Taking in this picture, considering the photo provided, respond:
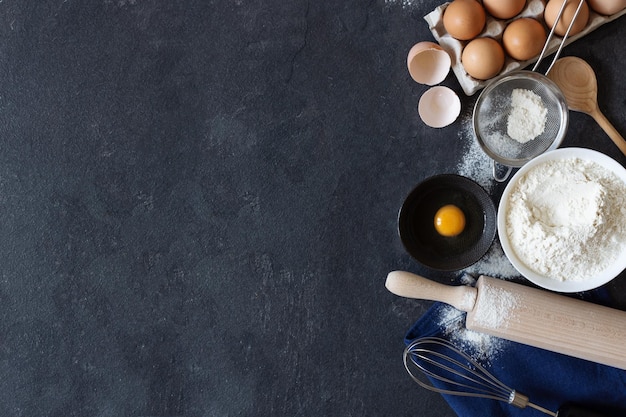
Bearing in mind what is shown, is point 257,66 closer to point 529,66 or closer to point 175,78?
point 175,78

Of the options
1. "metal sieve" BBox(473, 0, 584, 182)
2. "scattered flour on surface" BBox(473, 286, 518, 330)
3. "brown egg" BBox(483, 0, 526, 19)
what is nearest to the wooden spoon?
"metal sieve" BBox(473, 0, 584, 182)

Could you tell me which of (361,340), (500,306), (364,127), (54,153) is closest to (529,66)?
(364,127)

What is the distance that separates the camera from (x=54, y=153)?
127cm

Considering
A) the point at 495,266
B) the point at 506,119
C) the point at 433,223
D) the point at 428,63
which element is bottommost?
the point at 495,266

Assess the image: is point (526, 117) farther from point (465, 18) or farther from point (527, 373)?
point (527, 373)

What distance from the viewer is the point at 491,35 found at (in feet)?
3.75

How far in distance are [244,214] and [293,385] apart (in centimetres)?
36

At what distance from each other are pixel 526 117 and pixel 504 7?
0.21 meters

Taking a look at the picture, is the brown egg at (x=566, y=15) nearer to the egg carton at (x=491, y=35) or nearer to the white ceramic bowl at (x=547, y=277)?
the egg carton at (x=491, y=35)

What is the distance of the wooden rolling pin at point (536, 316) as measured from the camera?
1.08m

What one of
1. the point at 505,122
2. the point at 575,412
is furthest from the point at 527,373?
the point at 505,122

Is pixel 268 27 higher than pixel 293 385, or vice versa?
pixel 268 27

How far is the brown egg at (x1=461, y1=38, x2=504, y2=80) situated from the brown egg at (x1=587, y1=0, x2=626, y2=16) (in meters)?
0.19

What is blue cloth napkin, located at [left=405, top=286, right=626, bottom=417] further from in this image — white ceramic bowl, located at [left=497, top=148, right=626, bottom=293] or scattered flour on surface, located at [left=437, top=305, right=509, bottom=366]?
white ceramic bowl, located at [left=497, top=148, right=626, bottom=293]
